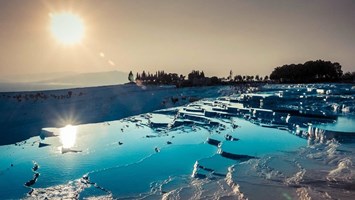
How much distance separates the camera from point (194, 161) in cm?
1286

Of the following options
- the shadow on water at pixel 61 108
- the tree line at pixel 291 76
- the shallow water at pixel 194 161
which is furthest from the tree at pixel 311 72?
the shallow water at pixel 194 161

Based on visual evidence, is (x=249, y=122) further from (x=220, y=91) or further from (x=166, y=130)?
(x=220, y=91)

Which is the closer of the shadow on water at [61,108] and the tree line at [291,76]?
the shadow on water at [61,108]

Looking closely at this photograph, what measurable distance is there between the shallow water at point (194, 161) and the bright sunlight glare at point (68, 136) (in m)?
0.32

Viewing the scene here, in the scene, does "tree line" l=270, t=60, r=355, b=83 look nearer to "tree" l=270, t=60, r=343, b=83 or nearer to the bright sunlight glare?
"tree" l=270, t=60, r=343, b=83

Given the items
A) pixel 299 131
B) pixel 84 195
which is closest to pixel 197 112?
pixel 299 131

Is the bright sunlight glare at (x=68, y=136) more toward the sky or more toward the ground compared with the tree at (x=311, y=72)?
more toward the ground

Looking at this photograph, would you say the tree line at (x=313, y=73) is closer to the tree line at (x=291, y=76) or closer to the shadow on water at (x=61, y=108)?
the tree line at (x=291, y=76)

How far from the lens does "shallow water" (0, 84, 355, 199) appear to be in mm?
9312

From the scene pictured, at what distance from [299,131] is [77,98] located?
89.2 ft

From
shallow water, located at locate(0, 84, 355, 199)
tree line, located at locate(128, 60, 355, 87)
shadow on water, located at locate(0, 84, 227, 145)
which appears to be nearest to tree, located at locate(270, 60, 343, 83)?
tree line, located at locate(128, 60, 355, 87)

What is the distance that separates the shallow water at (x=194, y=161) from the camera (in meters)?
9.31

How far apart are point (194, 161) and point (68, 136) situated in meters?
10.4

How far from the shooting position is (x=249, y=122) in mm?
22234
